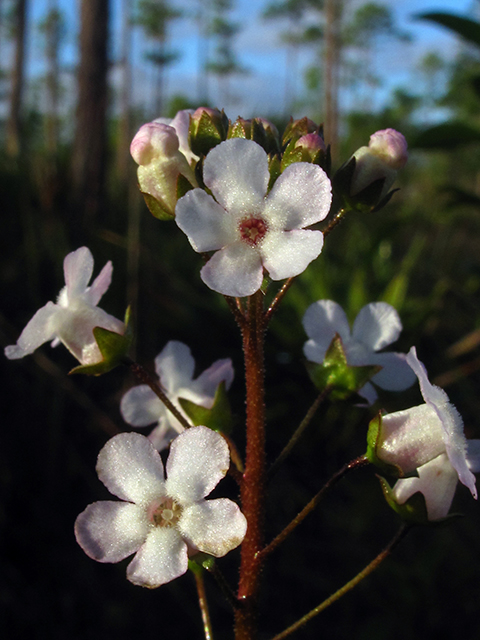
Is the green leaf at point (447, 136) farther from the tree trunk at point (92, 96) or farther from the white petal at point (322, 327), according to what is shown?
the tree trunk at point (92, 96)

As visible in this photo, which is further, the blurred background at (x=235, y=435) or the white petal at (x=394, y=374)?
the blurred background at (x=235, y=435)

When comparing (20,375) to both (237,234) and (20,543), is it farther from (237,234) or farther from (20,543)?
(237,234)

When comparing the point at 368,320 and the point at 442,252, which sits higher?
the point at 368,320

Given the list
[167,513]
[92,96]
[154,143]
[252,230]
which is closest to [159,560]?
[167,513]

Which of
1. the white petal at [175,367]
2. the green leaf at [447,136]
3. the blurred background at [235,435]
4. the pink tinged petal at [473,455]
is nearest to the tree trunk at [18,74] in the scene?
the blurred background at [235,435]

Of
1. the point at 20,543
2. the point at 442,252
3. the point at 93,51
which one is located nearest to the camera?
the point at 20,543

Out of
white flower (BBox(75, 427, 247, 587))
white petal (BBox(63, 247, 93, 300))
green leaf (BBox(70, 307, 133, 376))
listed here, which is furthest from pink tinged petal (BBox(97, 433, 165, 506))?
white petal (BBox(63, 247, 93, 300))

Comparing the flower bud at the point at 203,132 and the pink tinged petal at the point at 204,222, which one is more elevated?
the flower bud at the point at 203,132

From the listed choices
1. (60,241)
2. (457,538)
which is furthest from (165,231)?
(457,538)
